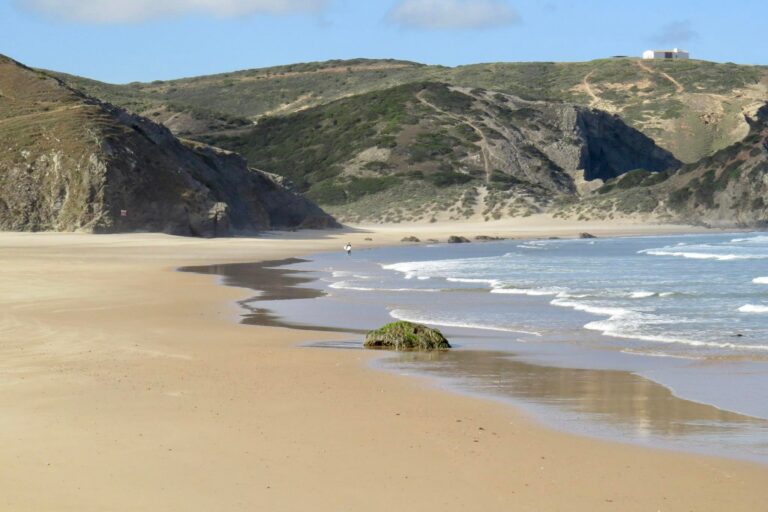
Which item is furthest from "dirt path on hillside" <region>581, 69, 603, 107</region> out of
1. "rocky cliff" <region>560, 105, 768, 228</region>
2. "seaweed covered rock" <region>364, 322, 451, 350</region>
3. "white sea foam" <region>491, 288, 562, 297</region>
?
"seaweed covered rock" <region>364, 322, 451, 350</region>

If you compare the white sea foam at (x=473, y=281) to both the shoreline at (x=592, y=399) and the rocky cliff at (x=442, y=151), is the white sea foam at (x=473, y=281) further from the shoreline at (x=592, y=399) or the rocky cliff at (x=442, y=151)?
the rocky cliff at (x=442, y=151)

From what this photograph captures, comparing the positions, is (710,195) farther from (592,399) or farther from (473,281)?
(592,399)

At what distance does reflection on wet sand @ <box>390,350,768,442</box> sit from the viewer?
34.2 ft

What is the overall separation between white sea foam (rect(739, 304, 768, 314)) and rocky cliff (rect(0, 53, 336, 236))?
40816 millimetres

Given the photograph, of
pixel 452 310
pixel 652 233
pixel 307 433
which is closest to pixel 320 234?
pixel 652 233

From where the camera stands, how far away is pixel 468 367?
14828 mm

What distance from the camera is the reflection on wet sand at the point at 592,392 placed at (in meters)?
10.4

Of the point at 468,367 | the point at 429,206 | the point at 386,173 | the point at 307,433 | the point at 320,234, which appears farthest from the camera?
the point at 386,173

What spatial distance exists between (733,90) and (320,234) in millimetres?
84608

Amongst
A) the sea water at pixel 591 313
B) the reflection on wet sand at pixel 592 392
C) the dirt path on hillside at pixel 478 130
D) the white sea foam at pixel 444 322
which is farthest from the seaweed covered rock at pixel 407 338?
the dirt path on hillside at pixel 478 130

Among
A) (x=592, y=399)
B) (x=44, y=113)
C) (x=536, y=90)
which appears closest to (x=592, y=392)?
(x=592, y=399)

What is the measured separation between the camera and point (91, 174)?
196 ft

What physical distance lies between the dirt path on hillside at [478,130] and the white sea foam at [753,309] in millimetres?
79928

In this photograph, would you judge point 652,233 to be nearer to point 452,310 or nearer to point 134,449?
point 452,310
